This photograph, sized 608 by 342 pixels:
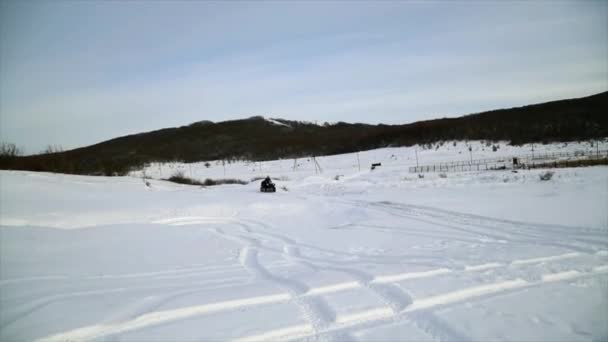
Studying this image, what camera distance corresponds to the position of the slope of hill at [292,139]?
42000 millimetres

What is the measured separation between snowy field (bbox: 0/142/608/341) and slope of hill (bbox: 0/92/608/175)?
15.6 metres

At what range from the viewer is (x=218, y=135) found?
10850 cm

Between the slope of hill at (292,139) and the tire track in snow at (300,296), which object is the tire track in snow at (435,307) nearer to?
the tire track in snow at (300,296)

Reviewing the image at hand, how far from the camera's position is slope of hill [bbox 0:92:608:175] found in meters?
42.0

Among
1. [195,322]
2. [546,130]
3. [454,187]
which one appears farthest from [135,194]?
[546,130]

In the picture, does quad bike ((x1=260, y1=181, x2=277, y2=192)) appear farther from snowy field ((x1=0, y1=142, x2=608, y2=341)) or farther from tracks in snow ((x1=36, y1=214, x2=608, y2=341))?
tracks in snow ((x1=36, y1=214, x2=608, y2=341))

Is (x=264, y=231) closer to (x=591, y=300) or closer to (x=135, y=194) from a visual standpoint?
(x=591, y=300)

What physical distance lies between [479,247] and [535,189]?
1223 cm

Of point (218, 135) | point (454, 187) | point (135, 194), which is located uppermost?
point (218, 135)

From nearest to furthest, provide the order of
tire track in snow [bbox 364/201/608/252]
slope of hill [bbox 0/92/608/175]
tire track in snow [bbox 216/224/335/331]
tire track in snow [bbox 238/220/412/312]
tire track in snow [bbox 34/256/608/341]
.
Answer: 1. tire track in snow [bbox 34/256/608/341]
2. tire track in snow [bbox 216/224/335/331]
3. tire track in snow [bbox 238/220/412/312]
4. tire track in snow [bbox 364/201/608/252]
5. slope of hill [bbox 0/92/608/175]

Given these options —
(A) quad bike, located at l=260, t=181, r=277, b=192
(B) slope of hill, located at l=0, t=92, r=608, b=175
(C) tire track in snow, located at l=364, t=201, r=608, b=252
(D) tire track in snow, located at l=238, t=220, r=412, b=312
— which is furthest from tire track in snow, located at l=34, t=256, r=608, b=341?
(B) slope of hill, located at l=0, t=92, r=608, b=175

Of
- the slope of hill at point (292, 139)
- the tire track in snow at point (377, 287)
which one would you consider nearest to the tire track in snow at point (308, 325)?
the tire track in snow at point (377, 287)

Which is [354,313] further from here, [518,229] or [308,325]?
[518,229]

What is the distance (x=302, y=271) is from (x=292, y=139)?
9198 cm
